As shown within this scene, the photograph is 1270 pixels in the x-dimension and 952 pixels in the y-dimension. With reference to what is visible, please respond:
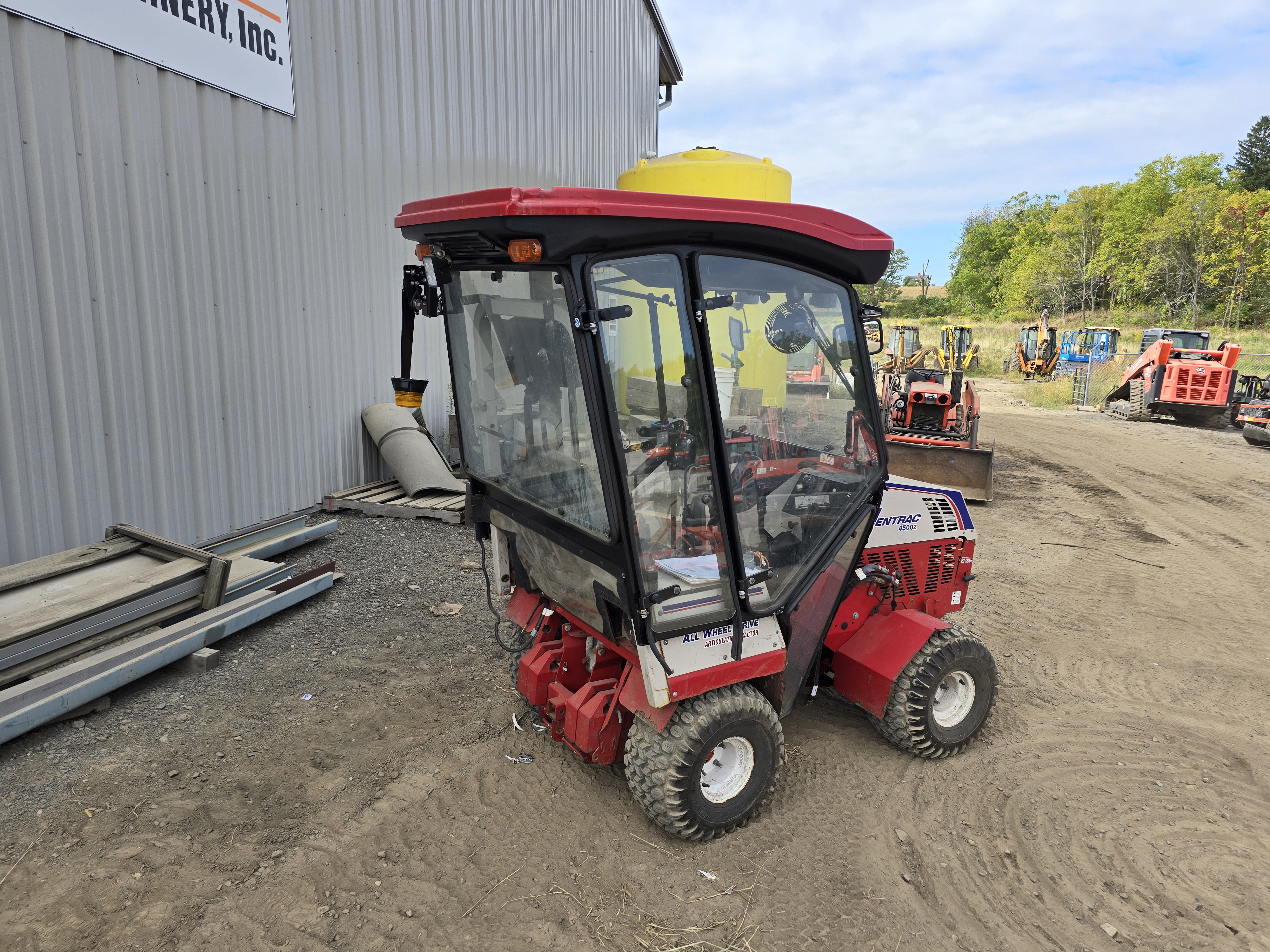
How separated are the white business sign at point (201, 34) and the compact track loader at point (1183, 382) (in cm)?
1695

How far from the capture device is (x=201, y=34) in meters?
5.57

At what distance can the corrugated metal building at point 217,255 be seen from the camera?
472cm

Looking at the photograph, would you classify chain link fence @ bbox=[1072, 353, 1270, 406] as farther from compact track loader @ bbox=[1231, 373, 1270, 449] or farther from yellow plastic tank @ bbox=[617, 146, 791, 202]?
yellow plastic tank @ bbox=[617, 146, 791, 202]

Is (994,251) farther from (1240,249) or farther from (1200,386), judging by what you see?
(1200,386)

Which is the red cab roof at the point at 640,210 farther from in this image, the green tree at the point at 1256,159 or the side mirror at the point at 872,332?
the green tree at the point at 1256,159

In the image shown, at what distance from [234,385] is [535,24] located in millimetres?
6577

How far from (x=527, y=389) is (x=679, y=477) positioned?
67 cm

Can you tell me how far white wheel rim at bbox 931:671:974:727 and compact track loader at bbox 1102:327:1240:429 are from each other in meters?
15.6

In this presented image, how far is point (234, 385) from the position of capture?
6.16 meters

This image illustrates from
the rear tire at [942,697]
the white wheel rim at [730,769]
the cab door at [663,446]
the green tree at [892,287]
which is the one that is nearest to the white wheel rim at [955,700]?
the rear tire at [942,697]

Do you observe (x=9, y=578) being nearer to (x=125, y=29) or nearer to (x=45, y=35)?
(x=45, y=35)

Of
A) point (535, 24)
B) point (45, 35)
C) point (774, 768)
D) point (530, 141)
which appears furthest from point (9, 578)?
point (535, 24)

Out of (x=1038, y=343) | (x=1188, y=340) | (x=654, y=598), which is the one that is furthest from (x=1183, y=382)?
(x=654, y=598)

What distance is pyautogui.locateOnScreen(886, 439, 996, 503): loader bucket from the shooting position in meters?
9.37
